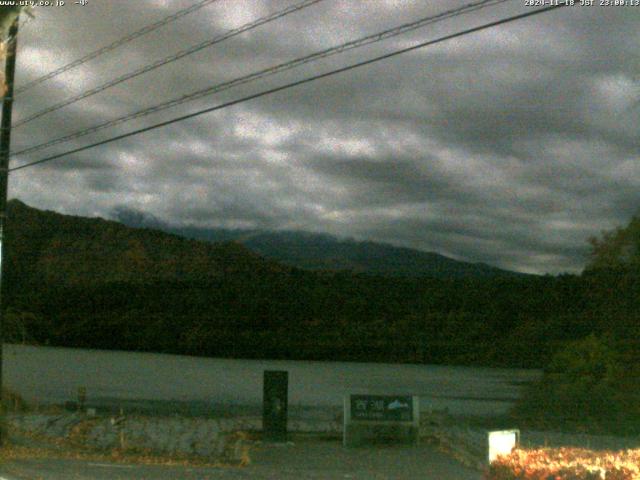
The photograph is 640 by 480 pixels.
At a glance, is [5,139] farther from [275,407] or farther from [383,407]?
[383,407]

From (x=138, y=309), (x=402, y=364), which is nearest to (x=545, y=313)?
(x=402, y=364)

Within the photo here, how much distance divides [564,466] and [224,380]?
2946 centimetres

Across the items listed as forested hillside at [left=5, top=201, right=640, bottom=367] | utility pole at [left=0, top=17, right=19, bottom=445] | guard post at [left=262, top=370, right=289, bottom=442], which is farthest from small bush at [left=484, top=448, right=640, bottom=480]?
forested hillside at [left=5, top=201, right=640, bottom=367]

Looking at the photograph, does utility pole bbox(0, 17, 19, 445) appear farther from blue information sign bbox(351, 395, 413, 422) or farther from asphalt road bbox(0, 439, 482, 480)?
blue information sign bbox(351, 395, 413, 422)

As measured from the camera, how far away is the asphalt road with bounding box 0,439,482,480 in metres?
11.8

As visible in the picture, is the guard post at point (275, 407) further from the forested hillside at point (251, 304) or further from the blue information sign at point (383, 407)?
the forested hillside at point (251, 304)

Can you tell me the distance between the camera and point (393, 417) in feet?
51.8

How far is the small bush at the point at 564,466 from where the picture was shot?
661cm

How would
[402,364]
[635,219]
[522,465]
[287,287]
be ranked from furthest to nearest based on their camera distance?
[287,287]
[402,364]
[635,219]
[522,465]

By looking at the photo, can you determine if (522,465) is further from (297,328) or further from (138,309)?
(138,309)

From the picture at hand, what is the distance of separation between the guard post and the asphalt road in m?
0.51

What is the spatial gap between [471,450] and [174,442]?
5.57 m

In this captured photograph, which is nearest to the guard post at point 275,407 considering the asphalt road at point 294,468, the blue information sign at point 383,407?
the asphalt road at point 294,468

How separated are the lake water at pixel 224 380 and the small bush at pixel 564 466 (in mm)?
17629
